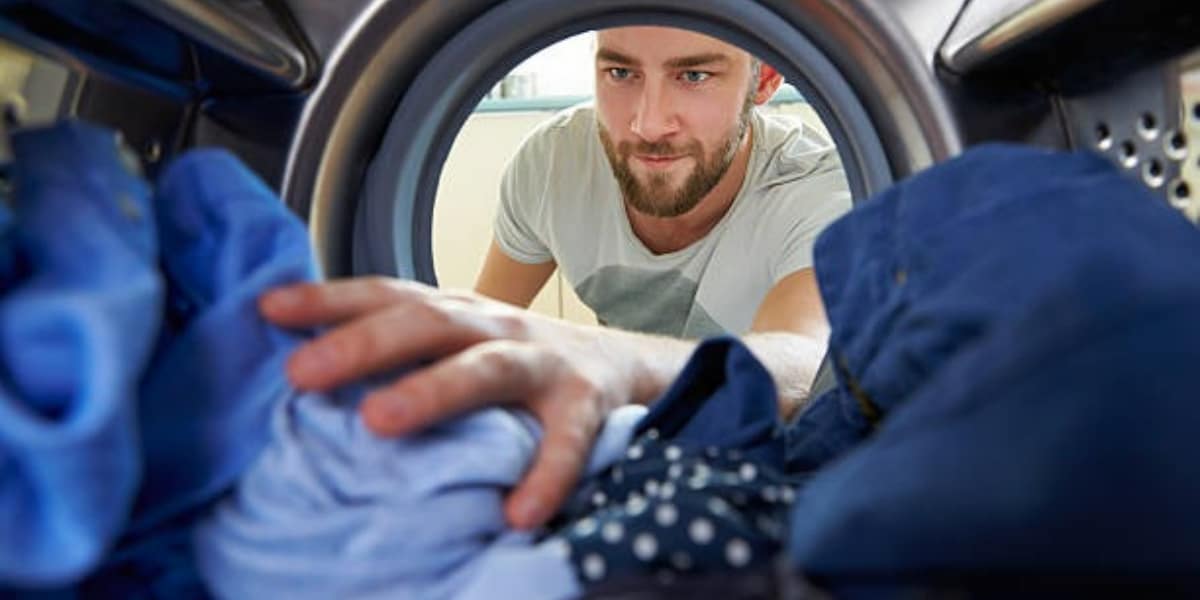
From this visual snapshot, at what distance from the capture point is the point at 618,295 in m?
1.72

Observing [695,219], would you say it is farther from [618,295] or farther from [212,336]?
[212,336]

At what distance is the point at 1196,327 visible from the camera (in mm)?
296

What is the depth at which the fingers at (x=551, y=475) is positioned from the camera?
42 centimetres

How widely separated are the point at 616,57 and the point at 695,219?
0.30 meters

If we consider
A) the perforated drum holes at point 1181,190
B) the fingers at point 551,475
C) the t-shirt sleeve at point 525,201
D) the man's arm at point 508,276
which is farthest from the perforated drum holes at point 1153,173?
the man's arm at point 508,276

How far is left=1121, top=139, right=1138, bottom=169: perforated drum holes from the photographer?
0.71 meters

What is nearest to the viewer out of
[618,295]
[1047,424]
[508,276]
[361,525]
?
[1047,424]

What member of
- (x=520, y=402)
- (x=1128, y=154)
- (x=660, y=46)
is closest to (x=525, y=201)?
(x=660, y=46)

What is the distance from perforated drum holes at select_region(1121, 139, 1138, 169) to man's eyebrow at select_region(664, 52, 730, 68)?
875 mm

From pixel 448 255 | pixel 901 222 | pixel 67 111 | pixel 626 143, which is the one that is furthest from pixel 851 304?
pixel 448 255

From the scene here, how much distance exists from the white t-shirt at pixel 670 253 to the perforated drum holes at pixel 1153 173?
0.73 metres

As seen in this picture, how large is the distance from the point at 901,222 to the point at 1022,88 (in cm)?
36

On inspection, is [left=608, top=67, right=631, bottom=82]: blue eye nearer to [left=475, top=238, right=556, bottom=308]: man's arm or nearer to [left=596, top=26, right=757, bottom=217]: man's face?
[left=596, top=26, right=757, bottom=217]: man's face

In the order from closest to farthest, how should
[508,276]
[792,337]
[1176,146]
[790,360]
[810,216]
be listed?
1. [1176,146]
2. [790,360]
3. [792,337]
4. [810,216]
5. [508,276]
